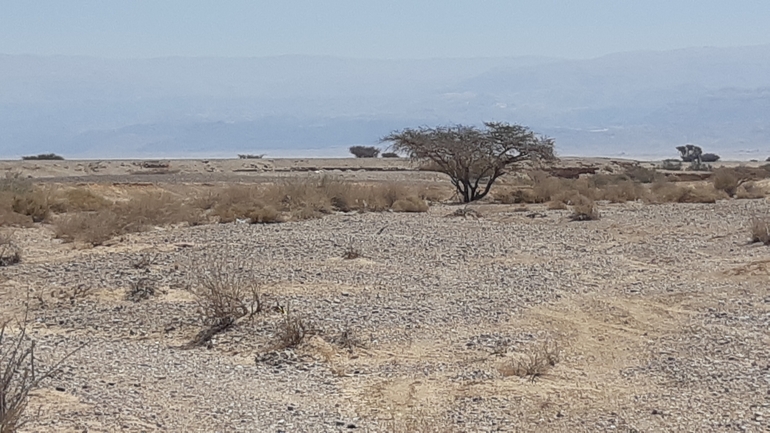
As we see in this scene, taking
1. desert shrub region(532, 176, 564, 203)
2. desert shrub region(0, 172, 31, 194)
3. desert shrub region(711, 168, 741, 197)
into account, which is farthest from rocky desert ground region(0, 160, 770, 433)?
desert shrub region(711, 168, 741, 197)

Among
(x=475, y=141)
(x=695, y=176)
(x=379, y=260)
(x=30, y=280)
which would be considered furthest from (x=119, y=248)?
(x=695, y=176)

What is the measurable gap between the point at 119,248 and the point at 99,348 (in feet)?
28.6

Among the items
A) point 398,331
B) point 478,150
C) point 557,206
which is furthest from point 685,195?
point 398,331

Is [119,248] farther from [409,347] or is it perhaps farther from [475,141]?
[475,141]

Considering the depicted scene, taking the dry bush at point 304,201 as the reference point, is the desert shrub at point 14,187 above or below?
above

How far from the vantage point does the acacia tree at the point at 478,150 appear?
34969 millimetres

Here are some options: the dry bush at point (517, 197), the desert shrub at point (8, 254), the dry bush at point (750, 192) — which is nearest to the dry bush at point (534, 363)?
the desert shrub at point (8, 254)

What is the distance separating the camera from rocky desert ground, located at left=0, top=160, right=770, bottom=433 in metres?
7.89

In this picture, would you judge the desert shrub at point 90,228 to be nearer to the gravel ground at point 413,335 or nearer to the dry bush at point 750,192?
the gravel ground at point 413,335

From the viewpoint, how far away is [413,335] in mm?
11094

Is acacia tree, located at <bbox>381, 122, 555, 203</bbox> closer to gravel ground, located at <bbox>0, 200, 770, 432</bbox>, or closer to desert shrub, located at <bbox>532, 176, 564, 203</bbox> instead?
desert shrub, located at <bbox>532, 176, 564, 203</bbox>

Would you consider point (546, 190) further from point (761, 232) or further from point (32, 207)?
point (32, 207)

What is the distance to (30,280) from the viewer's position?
14.8 metres

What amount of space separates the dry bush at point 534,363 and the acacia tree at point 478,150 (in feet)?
80.1
